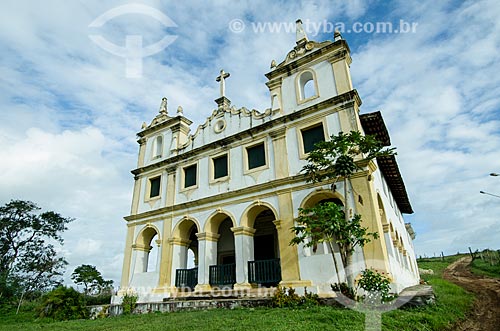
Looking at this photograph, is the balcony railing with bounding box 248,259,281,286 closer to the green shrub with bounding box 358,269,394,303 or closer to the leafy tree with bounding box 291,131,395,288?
the leafy tree with bounding box 291,131,395,288

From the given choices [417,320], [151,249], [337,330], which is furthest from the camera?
[151,249]

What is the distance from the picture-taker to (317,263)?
10688 mm

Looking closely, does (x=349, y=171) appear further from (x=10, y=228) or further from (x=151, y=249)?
(x=10, y=228)

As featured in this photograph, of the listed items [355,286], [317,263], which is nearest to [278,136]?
[317,263]

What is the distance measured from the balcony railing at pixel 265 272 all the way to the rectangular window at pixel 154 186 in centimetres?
736

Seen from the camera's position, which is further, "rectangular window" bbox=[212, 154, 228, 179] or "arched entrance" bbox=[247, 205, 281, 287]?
"rectangular window" bbox=[212, 154, 228, 179]

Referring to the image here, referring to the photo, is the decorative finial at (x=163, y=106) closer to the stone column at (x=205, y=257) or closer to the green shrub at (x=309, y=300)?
the stone column at (x=205, y=257)

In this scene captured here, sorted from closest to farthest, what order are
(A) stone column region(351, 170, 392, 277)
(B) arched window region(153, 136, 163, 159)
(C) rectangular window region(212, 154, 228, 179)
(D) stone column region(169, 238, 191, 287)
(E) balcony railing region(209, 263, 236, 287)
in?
(A) stone column region(351, 170, 392, 277) < (E) balcony railing region(209, 263, 236, 287) < (D) stone column region(169, 238, 191, 287) < (C) rectangular window region(212, 154, 228, 179) < (B) arched window region(153, 136, 163, 159)

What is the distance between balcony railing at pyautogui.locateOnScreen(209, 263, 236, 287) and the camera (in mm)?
12805

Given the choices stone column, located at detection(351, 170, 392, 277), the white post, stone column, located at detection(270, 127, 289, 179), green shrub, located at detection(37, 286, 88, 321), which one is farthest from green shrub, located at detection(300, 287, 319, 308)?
green shrub, located at detection(37, 286, 88, 321)

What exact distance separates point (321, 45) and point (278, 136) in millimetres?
4371

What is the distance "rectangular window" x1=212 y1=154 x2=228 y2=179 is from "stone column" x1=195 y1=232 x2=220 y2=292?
2.76 m

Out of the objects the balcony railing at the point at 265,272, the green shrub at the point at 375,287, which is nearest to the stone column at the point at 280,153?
the balcony railing at the point at 265,272

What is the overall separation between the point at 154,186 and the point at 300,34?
10967 mm
